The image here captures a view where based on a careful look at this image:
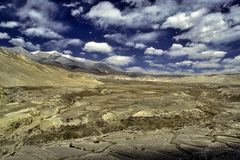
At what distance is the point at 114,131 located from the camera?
2222 centimetres

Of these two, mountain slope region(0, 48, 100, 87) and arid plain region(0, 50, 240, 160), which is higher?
mountain slope region(0, 48, 100, 87)

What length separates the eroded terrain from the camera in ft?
55.2

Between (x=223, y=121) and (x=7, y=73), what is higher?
(x=7, y=73)

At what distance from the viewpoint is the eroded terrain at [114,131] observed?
16.8 m

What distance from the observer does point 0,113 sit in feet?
84.7

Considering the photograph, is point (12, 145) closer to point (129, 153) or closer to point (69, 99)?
point (129, 153)

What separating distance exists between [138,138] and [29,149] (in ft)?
19.8

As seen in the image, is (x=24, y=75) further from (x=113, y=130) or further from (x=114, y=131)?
(x=114, y=131)

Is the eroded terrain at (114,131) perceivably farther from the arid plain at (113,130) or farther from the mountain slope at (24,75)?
the mountain slope at (24,75)

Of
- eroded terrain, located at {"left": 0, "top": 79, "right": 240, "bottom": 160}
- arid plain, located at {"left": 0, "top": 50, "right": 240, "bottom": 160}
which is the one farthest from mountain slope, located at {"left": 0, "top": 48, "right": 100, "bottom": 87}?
eroded terrain, located at {"left": 0, "top": 79, "right": 240, "bottom": 160}

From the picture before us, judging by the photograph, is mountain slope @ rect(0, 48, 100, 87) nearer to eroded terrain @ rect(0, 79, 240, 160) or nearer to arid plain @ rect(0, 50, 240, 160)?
arid plain @ rect(0, 50, 240, 160)

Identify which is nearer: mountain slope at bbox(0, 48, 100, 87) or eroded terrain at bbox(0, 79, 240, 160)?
eroded terrain at bbox(0, 79, 240, 160)

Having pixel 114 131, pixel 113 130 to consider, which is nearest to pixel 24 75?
pixel 113 130

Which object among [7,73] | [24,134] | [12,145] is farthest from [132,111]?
[7,73]
